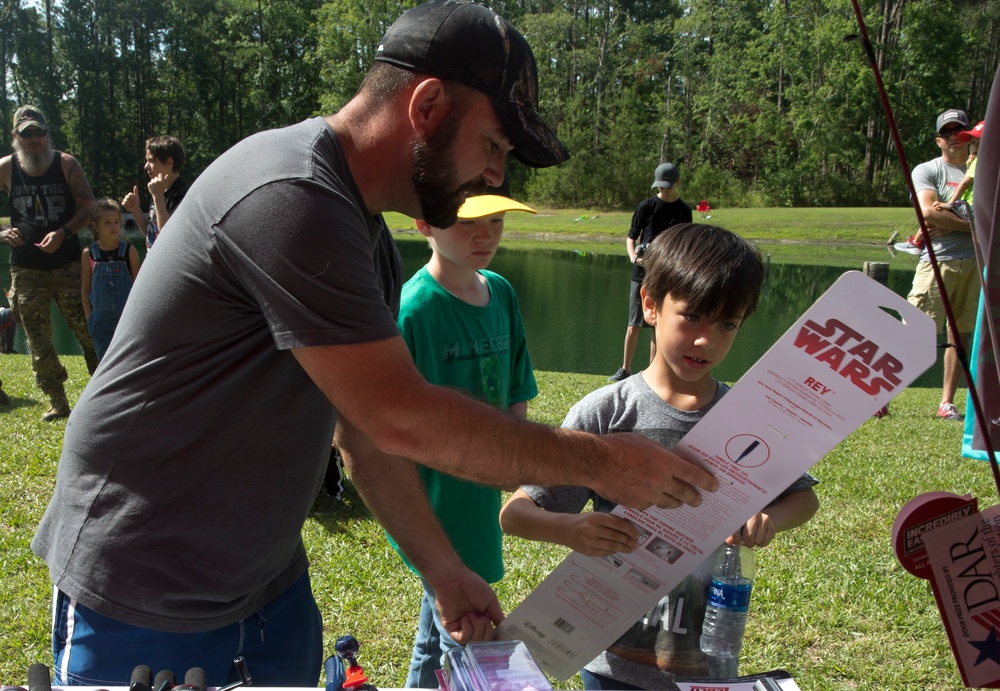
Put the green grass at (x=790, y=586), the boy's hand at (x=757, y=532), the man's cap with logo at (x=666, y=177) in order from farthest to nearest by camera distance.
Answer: the man's cap with logo at (x=666, y=177) < the green grass at (x=790, y=586) < the boy's hand at (x=757, y=532)

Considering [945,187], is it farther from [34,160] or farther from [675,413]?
[34,160]

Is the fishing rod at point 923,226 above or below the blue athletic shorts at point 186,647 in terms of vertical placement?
above

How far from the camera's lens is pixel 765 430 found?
1465 mm

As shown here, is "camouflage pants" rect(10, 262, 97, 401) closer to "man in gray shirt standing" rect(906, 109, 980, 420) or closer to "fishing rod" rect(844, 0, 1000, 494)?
"fishing rod" rect(844, 0, 1000, 494)

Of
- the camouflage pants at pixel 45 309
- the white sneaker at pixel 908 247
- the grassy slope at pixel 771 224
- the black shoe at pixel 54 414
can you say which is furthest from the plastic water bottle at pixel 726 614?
the grassy slope at pixel 771 224

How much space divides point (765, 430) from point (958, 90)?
48.6 meters

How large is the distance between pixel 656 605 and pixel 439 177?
40.2 inches

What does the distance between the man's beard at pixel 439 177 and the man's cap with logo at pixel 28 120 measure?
587 cm

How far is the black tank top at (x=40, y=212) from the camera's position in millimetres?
6363

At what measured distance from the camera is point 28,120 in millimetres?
6293

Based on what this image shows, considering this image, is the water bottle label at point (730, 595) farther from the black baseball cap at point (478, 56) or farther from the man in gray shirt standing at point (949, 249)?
the man in gray shirt standing at point (949, 249)

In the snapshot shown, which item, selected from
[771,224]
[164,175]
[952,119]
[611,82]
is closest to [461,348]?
[164,175]

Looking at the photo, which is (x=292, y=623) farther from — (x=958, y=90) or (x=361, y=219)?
(x=958, y=90)

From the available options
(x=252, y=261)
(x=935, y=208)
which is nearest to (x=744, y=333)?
(x=935, y=208)
